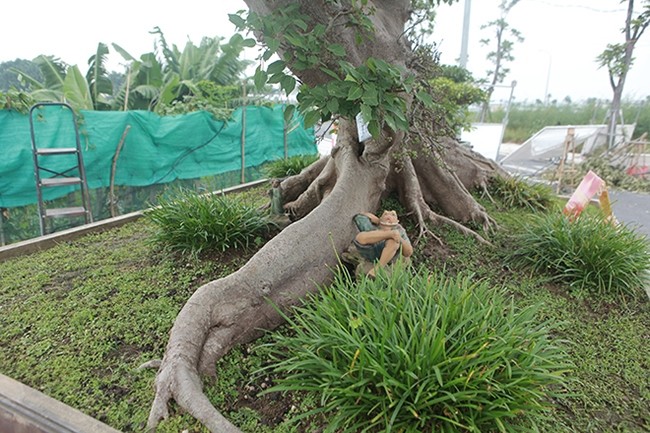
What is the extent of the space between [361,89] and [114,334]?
1928mm

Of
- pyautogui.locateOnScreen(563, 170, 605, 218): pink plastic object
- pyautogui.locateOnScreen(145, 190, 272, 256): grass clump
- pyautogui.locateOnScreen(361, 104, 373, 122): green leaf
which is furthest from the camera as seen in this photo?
pyautogui.locateOnScreen(563, 170, 605, 218): pink plastic object

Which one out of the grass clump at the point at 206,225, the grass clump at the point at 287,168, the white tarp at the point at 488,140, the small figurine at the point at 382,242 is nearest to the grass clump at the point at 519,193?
the grass clump at the point at 287,168

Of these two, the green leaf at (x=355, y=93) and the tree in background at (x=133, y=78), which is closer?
the green leaf at (x=355, y=93)

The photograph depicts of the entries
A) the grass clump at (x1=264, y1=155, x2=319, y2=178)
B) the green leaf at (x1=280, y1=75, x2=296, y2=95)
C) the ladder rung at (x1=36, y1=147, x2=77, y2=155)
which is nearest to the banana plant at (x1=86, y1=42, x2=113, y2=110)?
the ladder rung at (x1=36, y1=147, x2=77, y2=155)

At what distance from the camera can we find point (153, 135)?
5.59 metres

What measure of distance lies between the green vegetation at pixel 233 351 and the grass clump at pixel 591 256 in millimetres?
87

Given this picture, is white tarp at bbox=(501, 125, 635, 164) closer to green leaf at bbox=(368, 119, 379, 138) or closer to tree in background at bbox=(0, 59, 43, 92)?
green leaf at bbox=(368, 119, 379, 138)

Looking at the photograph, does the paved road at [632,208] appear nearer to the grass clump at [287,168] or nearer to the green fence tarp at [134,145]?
the grass clump at [287,168]

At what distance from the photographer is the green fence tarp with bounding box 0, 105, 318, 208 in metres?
4.36

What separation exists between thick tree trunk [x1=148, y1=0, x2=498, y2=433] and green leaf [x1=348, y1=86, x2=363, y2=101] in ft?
1.87

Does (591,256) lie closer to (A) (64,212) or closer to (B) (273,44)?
(B) (273,44)

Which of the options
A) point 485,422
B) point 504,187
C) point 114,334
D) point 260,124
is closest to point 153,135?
point 260,124

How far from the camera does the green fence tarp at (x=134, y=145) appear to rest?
436cm

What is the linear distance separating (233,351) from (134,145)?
4.40 m
